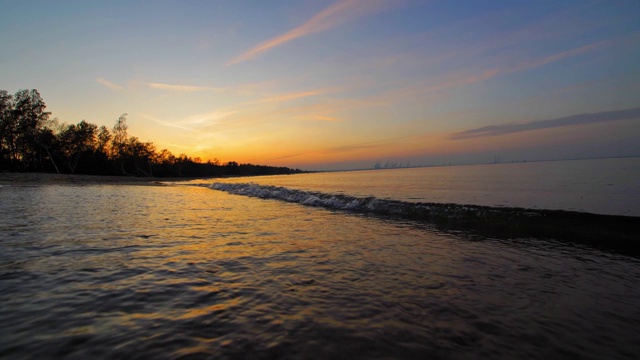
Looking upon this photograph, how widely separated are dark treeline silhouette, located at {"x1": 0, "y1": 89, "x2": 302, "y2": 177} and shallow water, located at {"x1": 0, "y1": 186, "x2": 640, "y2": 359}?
84096mm

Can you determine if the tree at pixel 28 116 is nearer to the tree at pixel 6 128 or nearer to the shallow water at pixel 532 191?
the tree at pixel 6 128

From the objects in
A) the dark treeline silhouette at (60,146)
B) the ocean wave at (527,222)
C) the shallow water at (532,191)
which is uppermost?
the dark treeline silhouette at (60,146)

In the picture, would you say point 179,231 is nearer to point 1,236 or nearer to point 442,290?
point 1,236

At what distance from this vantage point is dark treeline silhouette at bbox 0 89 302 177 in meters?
68.1

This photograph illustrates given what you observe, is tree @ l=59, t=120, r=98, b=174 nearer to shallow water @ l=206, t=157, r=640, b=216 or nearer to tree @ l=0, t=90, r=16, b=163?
tree @ l=0, t=90, r=16, b=163

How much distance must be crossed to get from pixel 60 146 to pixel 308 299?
101 metres

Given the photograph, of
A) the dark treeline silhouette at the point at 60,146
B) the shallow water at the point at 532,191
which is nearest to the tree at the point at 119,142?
the dark treeline silhouette at the point at 60,146

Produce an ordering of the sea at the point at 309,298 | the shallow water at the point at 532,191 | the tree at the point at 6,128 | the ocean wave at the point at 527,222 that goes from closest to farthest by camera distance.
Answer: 1. the sea at the point at 309,298
2. the ocean wave at the point at 527,222
3. the shallow water at the point at 532,191
4. the tree at the point at 6,128

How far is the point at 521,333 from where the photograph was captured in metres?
4.07

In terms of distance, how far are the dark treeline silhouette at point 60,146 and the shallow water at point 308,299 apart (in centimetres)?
8410

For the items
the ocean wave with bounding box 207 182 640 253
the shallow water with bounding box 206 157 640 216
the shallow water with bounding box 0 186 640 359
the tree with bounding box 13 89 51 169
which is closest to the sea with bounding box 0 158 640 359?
the shallow water with bounding box 0 186 640 359

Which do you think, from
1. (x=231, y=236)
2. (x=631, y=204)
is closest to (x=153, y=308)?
(x=231, y=236)

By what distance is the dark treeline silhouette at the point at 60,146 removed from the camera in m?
68.1

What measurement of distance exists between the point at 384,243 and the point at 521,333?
5.69 meters
